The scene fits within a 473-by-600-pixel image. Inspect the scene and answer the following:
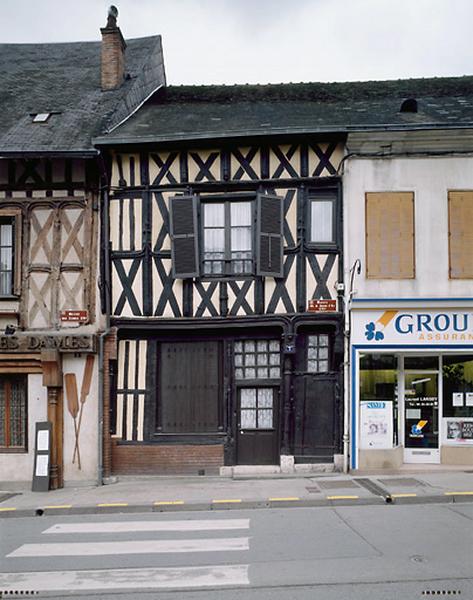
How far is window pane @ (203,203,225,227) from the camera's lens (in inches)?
503

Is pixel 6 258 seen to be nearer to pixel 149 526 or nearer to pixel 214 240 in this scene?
pixel 214 240

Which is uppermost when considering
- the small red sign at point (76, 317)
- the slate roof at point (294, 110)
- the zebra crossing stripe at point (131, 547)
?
the slate roof at point (294, 110)

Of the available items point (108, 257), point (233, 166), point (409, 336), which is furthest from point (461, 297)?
point (108, 257)

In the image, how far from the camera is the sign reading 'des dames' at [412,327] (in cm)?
1216

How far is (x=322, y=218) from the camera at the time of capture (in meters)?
12.6

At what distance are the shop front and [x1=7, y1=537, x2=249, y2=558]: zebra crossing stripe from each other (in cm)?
514

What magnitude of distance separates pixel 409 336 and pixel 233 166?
4.85m

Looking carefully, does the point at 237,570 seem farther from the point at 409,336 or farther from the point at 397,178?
the point at 397,178

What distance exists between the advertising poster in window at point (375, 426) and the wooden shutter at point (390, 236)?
2.58 metres

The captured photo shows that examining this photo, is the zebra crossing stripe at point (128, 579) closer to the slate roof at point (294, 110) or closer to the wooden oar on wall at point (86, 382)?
the wooden oar on wall at point (86, 382)

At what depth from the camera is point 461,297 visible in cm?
1208

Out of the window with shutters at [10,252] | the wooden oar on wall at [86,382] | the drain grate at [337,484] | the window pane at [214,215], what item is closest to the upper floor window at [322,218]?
the window pane at [214,215]

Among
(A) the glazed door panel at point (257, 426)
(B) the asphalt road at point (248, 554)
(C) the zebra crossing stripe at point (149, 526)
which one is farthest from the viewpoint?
(A) the glazed door panel at point (257, 426)

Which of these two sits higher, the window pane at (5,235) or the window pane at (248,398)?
the window pane at (5,235)
